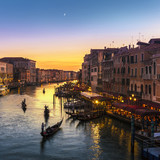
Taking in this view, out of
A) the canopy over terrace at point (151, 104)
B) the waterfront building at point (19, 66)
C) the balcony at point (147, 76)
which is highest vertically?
the waterfront building at point (19, 66)

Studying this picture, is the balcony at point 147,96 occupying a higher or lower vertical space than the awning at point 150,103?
higher

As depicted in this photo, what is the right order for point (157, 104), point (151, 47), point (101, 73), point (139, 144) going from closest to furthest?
1. point (139, 144)
2. point (157, 104)
3. point (151, 47)
4. point (101, 73)

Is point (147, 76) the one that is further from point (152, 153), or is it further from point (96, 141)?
point (152, 153)

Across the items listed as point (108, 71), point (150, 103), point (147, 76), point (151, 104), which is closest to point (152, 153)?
point (151, 104)

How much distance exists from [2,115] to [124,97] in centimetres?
1926

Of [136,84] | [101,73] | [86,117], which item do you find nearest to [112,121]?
[86,117]

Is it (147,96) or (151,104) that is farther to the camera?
(147,96)

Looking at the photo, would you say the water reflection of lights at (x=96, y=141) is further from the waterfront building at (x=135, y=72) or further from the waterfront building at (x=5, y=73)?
the waterfront building at (x=5, y=73)

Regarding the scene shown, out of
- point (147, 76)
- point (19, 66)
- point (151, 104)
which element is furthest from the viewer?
point (19, 66)

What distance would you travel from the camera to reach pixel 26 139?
24547mm

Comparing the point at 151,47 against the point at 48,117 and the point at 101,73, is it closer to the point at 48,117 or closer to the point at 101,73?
the point at 48,117

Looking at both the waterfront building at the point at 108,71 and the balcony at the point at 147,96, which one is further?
the waterfront building at the point at 108,71


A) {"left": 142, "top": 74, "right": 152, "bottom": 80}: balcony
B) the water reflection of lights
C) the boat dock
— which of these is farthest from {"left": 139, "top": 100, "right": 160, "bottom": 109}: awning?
the boat dock

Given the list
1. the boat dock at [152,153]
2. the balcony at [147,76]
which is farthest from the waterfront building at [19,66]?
the boat dock at [152,153]
